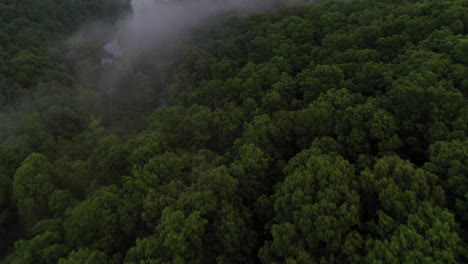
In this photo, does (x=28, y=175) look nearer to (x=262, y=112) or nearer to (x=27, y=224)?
(x=27, y=224)

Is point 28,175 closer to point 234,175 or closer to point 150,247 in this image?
point 150,247

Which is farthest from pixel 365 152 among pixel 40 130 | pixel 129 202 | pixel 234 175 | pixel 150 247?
pixel 40 130

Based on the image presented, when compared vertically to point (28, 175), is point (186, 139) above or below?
below

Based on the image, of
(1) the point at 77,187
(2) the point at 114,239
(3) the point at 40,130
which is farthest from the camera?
(3) the point at 40,130

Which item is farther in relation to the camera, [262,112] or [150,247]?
[262,112]

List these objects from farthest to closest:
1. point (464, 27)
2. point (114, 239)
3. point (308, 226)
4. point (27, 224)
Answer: point (464, 27) < point (27, 224) < point (114, 239) < point (308, 226)

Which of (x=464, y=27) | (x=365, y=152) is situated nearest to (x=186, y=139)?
(x=365, y=152)
